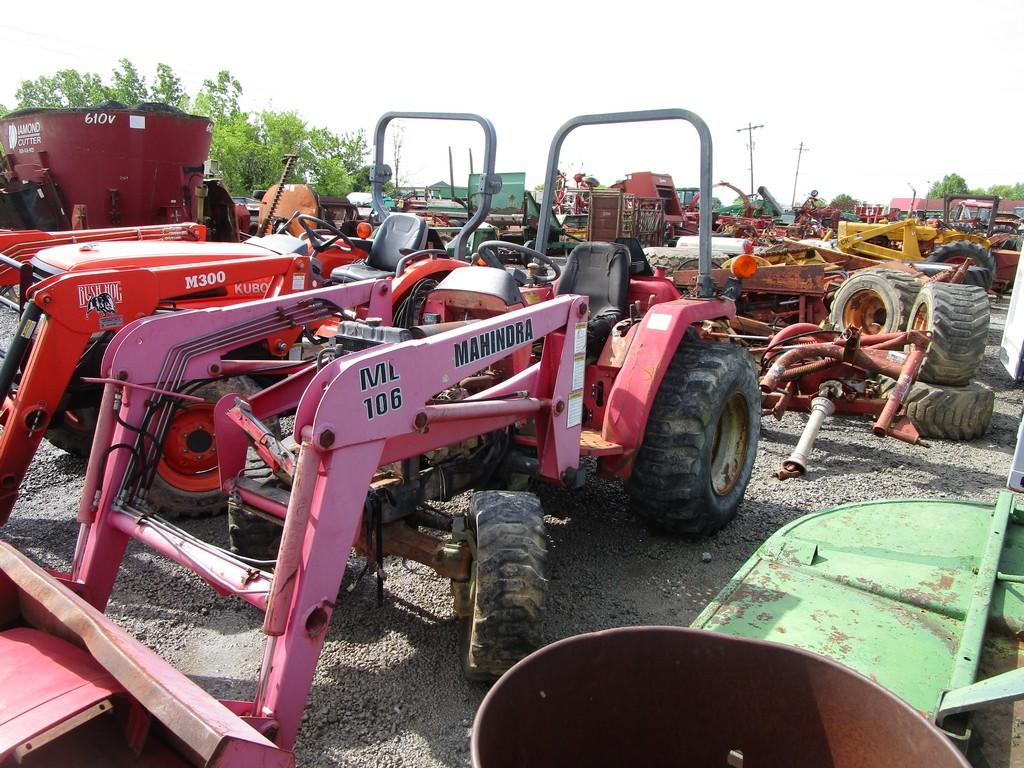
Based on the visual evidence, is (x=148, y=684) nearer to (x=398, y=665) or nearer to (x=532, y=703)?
(x=532, y=703)

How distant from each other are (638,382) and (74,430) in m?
3.68

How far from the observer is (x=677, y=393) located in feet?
12.4

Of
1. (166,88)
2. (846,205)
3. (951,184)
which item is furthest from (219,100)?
Result: (951,184)

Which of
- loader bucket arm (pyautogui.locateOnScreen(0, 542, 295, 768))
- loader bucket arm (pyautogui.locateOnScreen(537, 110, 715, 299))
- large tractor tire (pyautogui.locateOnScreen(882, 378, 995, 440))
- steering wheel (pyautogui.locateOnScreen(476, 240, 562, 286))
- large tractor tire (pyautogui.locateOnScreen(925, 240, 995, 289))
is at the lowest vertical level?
large tractor tire (pyautogui.locateOnScreen(882, 378, 995, 440))

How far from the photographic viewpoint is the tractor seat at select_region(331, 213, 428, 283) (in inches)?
249

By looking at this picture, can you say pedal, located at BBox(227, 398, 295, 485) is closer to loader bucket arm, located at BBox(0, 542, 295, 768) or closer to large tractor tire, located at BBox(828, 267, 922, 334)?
loader bucket arm, located at BBox(0, 542, 295, 768)

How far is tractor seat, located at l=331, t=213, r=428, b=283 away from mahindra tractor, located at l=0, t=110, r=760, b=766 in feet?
5.91

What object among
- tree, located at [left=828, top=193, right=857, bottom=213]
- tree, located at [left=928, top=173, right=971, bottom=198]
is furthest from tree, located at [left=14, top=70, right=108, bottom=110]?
tree, located at [left=928, top=173, right=971, bottom=198]

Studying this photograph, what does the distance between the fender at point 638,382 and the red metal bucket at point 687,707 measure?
88.5 inches

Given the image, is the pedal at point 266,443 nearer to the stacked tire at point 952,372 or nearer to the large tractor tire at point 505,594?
the large tractor tire at point 505,594

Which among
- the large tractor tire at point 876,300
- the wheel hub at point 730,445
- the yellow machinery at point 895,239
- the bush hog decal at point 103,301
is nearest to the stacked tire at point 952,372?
the large tractor tire at point 876,300

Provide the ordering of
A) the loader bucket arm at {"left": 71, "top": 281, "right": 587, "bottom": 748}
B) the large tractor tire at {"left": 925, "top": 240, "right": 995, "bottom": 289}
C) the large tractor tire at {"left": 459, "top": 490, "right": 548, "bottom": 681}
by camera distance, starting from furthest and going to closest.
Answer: the large tractor tire at {"left": 925, "top": 240, "right": 995, "bottom": 289}
the large tractor tire at {"left": 459, "top": 490, "right": 548, "bottom": 681}
the loader bucket arm at {"left": 71, "top": 281, "right": 587, "bottom": 748}

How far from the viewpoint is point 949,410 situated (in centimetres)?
598

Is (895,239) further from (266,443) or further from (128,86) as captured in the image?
(128,86)
